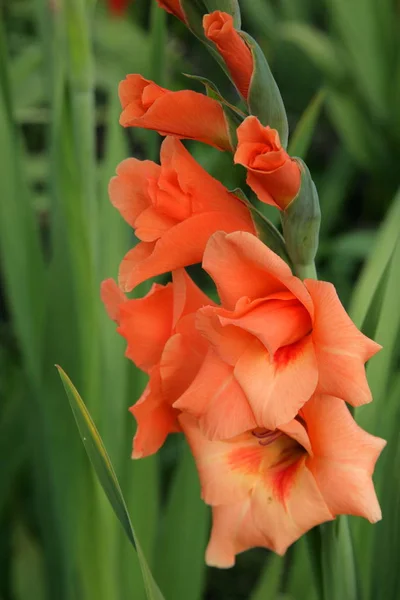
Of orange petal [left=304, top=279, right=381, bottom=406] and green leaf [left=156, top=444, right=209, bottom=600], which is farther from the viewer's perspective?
green leaf [left=156, top=444, right=209, bottom=600]

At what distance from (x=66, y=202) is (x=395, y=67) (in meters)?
0.87

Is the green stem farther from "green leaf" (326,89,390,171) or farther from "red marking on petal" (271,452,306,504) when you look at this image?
"green leaf" (326,89,390,171)

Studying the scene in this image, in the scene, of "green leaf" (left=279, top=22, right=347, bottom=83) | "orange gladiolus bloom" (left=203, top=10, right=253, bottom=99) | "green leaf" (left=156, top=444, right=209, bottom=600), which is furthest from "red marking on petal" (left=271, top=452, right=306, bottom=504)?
"green leaf" (left=279, top=22, right=347, bottom=83)

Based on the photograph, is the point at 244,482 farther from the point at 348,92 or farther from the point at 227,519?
the point at 348,92

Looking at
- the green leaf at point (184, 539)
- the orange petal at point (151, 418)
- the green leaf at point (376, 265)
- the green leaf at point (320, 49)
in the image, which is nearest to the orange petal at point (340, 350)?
the orange petal at point (151, 418)

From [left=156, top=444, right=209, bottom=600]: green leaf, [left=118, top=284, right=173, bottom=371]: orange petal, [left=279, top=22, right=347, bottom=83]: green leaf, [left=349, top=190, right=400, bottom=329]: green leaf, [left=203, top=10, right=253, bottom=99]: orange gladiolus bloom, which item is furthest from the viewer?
[left=279, top=22, right=347, bottom=83]: green leaf

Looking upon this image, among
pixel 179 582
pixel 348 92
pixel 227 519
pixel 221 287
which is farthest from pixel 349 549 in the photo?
pixel 348 92

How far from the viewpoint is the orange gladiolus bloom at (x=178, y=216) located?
0.43 meters

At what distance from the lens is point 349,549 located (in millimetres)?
506

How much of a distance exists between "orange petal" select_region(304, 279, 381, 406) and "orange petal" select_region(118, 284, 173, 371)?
11 centimetres

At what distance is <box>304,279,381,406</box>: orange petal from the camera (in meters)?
0.40

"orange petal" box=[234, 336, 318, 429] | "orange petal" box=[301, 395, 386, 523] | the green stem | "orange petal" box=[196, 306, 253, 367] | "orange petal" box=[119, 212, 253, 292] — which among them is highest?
"orange petal" box=[119, 212, 253, 292]

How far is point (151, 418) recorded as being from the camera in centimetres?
48

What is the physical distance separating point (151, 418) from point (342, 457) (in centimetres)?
12
